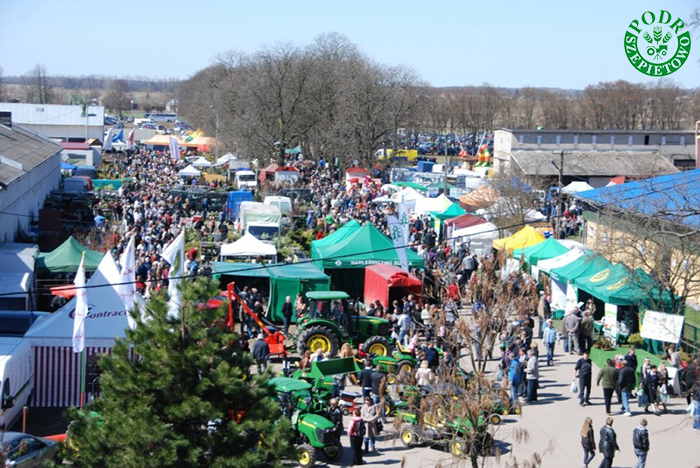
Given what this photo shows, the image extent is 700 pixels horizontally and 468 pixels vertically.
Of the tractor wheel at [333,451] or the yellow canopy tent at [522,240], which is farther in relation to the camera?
the yellow canopy tent at [522,240]

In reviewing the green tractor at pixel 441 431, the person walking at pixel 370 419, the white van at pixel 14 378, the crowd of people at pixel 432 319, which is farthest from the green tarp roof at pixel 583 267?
the white van at pixel 14 378

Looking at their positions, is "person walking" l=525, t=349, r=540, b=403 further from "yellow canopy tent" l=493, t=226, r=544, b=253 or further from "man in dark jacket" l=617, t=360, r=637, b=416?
"yellow canopy tent" l=493, t=226, r=544, b=253

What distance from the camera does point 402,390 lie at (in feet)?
50.4

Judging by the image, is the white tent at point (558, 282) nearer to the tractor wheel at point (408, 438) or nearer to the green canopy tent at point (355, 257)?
the green canopy tent at point (355, 257)

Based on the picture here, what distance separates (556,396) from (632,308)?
4.19 metres

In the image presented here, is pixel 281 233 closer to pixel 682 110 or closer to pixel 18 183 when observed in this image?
pixel 18 183

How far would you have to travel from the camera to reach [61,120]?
78125mm

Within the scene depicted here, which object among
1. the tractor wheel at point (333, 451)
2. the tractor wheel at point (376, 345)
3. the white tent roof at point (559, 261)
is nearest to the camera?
the tractor wheel at point (333, 451)

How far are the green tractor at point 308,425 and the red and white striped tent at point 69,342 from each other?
383 cm

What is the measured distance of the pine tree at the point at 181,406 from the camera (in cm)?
829

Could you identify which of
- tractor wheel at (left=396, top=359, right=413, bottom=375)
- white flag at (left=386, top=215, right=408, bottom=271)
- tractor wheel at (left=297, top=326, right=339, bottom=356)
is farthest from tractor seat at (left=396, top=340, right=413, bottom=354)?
white flag at (left=386, top=215, right=408, bottom=271)

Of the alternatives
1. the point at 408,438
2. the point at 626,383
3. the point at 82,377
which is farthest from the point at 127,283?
the point at 626,383

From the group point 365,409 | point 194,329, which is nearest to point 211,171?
point 365,409

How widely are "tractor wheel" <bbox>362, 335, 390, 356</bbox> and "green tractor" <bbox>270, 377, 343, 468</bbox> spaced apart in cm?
443
